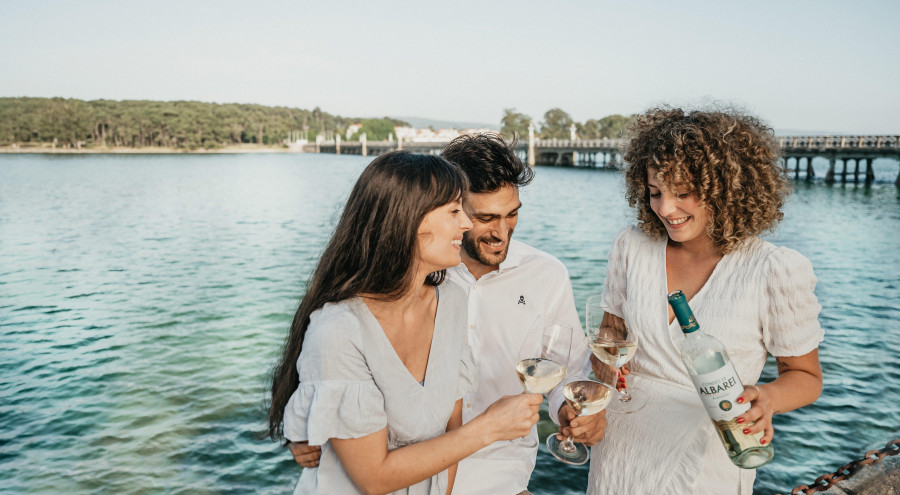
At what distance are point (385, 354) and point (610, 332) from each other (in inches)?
30.2

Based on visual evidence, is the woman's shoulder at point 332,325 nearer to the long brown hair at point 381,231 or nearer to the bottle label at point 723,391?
the long brown hair at point 381,231

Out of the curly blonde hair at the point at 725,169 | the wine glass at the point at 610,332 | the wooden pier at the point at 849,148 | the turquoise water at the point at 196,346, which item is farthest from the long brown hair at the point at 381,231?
the wooden pier at the point at 849,148

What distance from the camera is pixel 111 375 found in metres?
9.03

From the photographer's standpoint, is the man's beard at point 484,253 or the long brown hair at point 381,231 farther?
the man's beard at point 484,253

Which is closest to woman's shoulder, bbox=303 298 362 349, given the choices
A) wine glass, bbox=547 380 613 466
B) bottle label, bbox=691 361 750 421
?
wine glass, bbox=547 380 613 466

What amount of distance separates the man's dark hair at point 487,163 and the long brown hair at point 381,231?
81 centimetres

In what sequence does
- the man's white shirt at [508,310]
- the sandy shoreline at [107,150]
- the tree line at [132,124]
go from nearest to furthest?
the man's white shirt at [508,310] < the sandy shoreline at [107,150] < the tree line at [132,124]

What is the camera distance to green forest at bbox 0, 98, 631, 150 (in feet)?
391

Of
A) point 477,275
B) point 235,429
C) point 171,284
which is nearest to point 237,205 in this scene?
point 171,284

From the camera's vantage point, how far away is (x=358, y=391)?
1.83m

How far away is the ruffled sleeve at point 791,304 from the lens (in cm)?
214

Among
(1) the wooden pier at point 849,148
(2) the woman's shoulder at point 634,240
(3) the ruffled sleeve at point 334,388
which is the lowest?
(3) the ruffled sleeve at point 334,388

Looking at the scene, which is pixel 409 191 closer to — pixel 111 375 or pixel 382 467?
pixel 382 467

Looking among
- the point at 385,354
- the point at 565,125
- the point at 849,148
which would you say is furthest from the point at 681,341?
the point at 565,125
